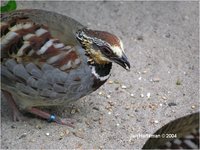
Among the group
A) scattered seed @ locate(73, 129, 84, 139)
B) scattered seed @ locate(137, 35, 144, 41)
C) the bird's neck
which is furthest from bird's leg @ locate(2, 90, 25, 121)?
scattered seed @ locate(137, 35, 144, 41)

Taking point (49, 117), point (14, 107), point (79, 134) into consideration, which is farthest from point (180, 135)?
point (14, 107)

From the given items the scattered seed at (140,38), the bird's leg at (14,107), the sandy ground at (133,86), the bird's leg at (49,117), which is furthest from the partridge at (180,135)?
the scattered seed at (140,38)

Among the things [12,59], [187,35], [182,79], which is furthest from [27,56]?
[187,35]

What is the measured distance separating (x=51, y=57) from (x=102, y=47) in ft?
1.41

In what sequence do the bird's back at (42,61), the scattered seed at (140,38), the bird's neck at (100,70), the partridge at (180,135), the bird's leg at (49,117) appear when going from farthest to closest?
the scattered seed at (140,38)
the bird's leg at (49,117)
the bird's neck at (100,70)
the bird's back at (42,61)
the partridge at (180,135)

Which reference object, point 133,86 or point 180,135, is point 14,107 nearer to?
point 133,86

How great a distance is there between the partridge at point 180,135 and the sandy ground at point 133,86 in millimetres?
875

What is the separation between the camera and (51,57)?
453 centimetres

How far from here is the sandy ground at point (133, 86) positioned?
481 centimetres

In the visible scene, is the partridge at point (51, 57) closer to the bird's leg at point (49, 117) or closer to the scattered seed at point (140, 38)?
the bird's leg at point (49, 117)

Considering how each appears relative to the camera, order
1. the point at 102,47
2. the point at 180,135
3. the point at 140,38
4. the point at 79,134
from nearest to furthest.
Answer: the point at 180,135 → the point at 102,47 → the point at 79,134 → the point at 140,38

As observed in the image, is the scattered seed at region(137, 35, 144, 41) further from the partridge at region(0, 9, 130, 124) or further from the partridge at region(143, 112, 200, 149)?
the partridge at region(143, 112, 200, 149)

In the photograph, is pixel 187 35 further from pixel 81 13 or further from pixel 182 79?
pixel 81 13

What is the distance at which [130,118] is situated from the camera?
5.02 metres
